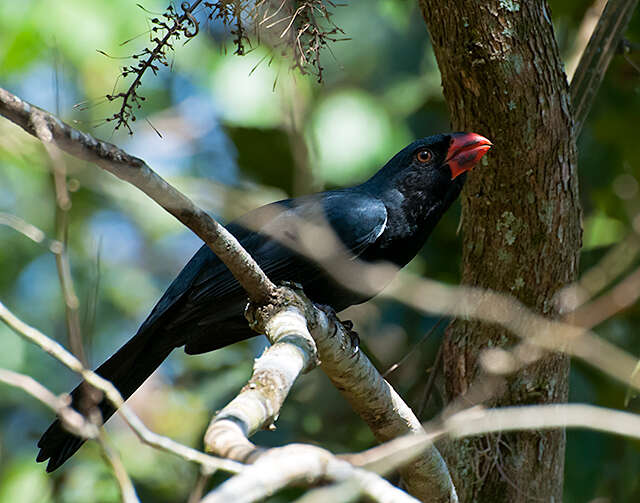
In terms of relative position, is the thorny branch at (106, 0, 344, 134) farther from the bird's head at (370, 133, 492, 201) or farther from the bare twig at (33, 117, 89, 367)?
the bird's head at (370, 133, 492, 201)

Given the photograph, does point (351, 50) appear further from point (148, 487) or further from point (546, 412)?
point (546, 412)

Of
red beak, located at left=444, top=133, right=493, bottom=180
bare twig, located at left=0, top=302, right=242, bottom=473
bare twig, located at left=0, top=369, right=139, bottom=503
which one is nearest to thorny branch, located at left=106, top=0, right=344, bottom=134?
red beak, located at left=444, top=133, right=493, bottom=180

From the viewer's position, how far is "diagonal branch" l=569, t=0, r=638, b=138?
4.35 meters

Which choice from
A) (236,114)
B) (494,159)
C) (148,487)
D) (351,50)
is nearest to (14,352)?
(148,487)

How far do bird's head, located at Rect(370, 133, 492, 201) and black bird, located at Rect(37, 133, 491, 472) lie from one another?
0.04 ft

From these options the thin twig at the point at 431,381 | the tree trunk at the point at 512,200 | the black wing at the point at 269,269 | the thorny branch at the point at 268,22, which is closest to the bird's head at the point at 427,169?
the tree trunk at the point at 512,200

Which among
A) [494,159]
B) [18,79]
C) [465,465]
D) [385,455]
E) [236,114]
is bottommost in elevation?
[385,455]

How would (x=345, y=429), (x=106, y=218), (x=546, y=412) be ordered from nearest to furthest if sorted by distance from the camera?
(x=546, y=412) → (x=345, y=429) → (x=106, y=218)

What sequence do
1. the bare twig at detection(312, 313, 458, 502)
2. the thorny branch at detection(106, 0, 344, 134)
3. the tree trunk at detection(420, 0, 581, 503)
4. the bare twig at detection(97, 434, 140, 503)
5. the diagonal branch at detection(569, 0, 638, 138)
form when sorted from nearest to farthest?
1. the bare twig at detection(97, 434, 140, 503)
2. the thorny branch at detection(106, 0, 344, 134)
3. the bare twig at detection(312, 313, 458, 502)
4. the tree trunk at detection(420, 0, 581, 503)
5. the diagonal branch at detection(569, 0, 638, 138)

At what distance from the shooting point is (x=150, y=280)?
877 centimetres

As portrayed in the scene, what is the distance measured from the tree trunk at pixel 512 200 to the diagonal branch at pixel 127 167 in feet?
4.93

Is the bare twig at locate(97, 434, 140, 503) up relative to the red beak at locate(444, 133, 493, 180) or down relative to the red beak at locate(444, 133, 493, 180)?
down

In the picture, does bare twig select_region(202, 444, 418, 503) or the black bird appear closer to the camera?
bare twig select_region(202, 444, 418, 503)

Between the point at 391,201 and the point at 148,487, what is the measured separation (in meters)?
3.04
